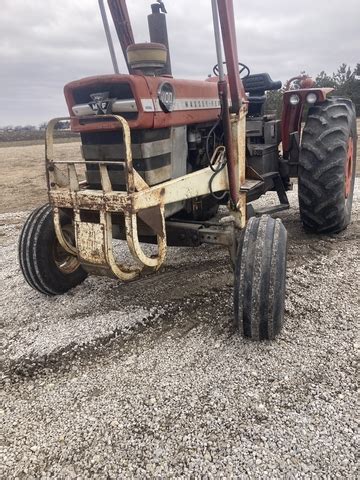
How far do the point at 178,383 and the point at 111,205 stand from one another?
119 cm

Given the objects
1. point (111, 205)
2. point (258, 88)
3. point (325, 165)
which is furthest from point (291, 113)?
point (111, 205)

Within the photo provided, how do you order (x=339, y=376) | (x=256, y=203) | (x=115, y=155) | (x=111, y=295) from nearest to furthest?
(x=339, y=376) < (x=115, y=155) < (x=111, y=295) < (x=256, y=203)

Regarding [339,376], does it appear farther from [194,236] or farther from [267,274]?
[194,236]

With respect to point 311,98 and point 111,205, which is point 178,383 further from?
point 311,98

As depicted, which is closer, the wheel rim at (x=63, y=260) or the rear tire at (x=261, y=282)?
the rear tire at (x=261, y=282)

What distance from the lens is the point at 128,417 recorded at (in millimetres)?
2391

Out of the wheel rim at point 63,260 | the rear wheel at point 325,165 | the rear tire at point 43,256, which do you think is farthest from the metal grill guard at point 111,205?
the rear wheel at point 325,165

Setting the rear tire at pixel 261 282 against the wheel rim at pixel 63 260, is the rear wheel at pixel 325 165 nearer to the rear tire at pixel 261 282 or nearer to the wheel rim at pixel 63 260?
the rear tire at pixel 261 282

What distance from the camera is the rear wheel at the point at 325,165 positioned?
14.0ft

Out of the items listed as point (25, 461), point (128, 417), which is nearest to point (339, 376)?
point (128, 417)

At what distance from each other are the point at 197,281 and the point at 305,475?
86.6 inches

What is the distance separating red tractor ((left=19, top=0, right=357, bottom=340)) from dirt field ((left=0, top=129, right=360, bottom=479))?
1.01ft

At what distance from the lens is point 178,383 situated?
2.63 meters

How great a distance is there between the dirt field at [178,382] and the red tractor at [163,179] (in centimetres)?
31
